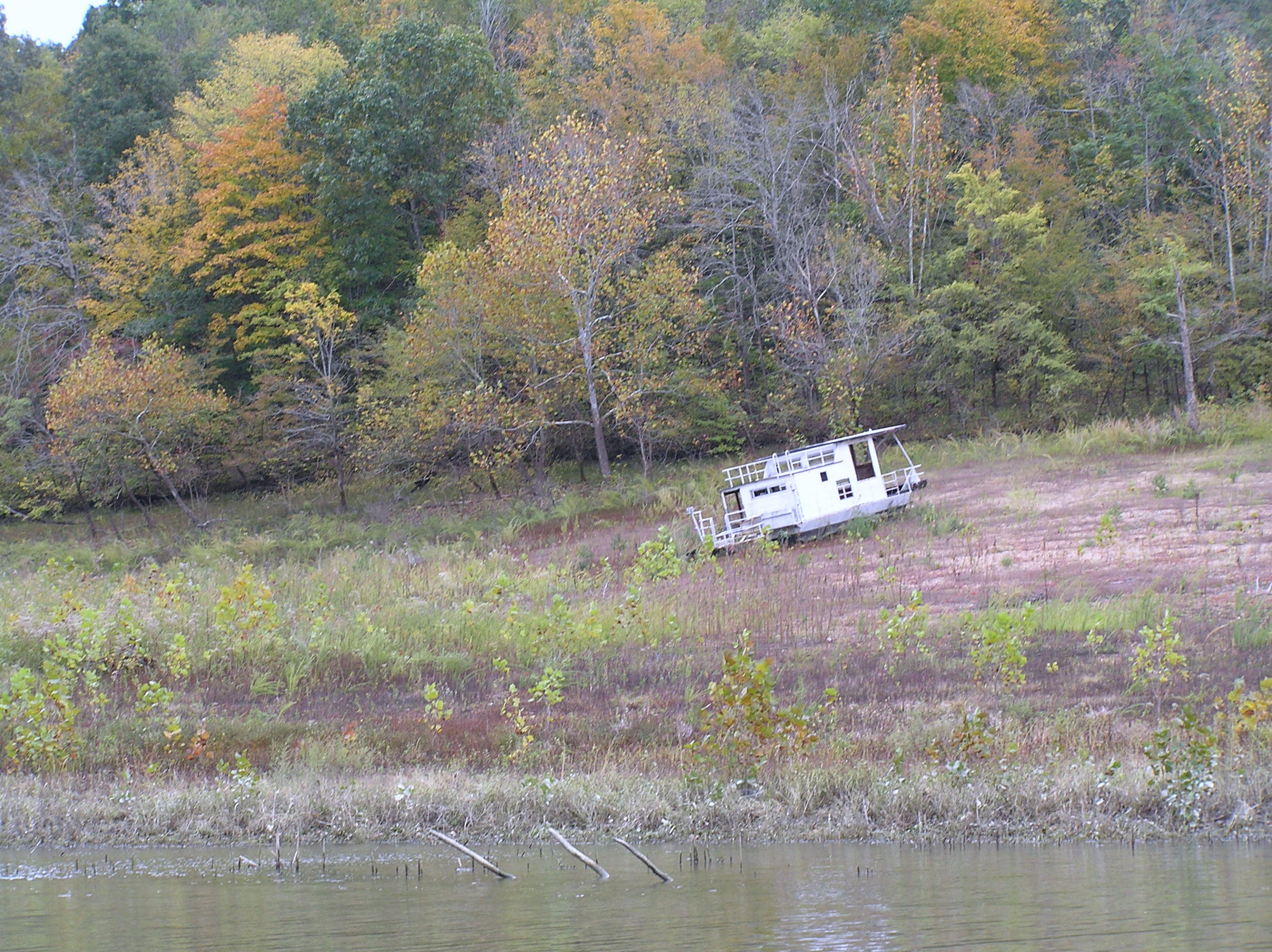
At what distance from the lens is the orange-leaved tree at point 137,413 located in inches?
1716

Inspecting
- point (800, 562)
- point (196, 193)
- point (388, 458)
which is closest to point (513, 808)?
point (800, 562)

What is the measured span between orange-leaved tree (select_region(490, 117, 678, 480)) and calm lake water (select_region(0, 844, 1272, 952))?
29852mm

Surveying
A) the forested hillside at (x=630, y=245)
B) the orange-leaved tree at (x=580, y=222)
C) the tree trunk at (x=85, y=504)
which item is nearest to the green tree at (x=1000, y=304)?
the forested hillside at (x=630, y=245)

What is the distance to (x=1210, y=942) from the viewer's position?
7.09m

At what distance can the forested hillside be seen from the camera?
4197 centimetres

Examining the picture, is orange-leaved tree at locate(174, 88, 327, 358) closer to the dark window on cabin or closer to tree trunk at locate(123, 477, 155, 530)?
tree trunk at locate(123, 477, 155, 530)

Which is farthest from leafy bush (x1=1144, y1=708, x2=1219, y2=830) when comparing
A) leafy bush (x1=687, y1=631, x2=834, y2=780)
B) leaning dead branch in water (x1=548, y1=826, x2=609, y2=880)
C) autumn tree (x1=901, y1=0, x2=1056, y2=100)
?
autumn tree (x1=901, y1=0, x2=1056, y2=100)

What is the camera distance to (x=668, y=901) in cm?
869

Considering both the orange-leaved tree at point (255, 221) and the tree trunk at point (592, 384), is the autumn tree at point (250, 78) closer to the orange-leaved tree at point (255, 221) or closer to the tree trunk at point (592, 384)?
the orange-leaved tree at point (255, 221)

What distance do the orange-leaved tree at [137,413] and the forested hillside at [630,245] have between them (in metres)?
0.16

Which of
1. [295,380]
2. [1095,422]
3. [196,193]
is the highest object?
[196,193]

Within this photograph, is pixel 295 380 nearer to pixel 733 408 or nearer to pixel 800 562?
pixel 733 408

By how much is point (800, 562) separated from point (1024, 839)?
1635 centimetres

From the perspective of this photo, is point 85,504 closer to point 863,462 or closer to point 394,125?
point 394,125
